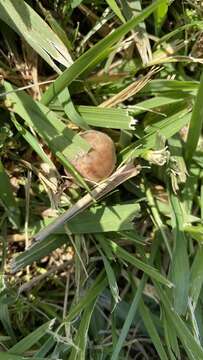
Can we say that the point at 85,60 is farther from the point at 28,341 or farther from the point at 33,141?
the point at 28,341

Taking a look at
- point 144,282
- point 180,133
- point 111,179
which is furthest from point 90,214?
point 180,133

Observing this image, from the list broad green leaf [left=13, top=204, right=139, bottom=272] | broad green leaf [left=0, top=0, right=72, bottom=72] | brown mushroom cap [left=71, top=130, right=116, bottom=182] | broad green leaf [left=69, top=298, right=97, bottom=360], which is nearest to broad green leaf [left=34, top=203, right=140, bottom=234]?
broad green leaf [left=13, top=204, right=139, bottom=272]

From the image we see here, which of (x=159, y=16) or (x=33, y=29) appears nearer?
(x=33, y=29)

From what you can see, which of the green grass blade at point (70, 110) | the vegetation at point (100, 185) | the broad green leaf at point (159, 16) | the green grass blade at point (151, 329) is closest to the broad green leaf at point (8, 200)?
the vegetation at point (100, 185)

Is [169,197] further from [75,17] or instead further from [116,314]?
[75,17]

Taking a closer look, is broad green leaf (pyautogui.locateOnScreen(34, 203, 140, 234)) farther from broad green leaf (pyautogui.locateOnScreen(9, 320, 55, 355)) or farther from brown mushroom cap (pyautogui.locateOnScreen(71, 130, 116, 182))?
broad green leaf (pyautogui.locateOnScreen(9, 320, 55, 355))

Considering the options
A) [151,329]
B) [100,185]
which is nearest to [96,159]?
[100,185]
